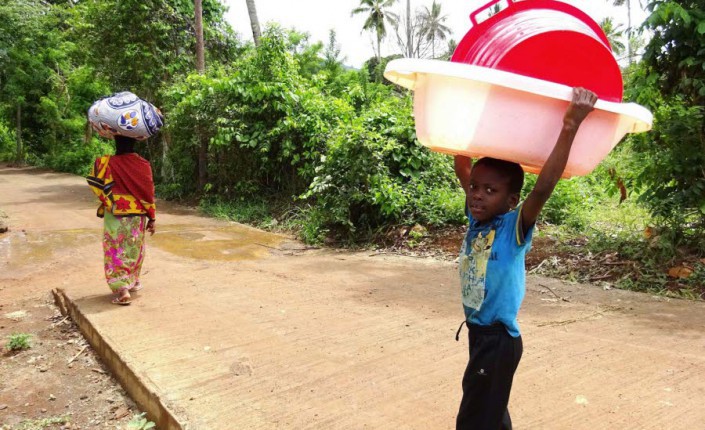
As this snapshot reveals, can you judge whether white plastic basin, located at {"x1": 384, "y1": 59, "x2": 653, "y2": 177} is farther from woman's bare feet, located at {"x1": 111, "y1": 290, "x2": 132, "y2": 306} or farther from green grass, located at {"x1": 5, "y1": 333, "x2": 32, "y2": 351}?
green grass, located at {"x1": 5, "y1": 333, "x2": 32, "y2": 351}

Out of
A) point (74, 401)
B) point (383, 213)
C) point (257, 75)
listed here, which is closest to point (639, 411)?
point (74, 401)

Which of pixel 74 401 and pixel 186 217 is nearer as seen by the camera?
pixel 74 401

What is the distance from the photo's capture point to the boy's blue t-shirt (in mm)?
1681

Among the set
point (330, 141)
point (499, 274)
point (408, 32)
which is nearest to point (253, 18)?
point (330, 141)

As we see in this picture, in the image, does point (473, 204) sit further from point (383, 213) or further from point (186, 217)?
point (186, 217)

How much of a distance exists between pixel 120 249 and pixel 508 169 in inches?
130

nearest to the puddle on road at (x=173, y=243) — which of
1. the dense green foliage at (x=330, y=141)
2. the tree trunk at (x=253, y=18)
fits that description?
the dense green foliage at (x=330, y=141)

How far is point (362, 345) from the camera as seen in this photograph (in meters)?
3.11

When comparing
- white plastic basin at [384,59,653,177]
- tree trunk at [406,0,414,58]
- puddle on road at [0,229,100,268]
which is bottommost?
puddle on road at [0,229,100,268]

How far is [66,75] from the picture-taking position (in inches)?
805

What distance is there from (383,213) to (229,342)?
379 centimetres

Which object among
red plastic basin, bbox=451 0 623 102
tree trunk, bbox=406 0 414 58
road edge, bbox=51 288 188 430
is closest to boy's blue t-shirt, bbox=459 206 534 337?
red plastic basin, bbox=451 0 623 102

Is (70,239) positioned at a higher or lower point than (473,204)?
lower

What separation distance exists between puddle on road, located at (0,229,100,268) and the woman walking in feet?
8.26
